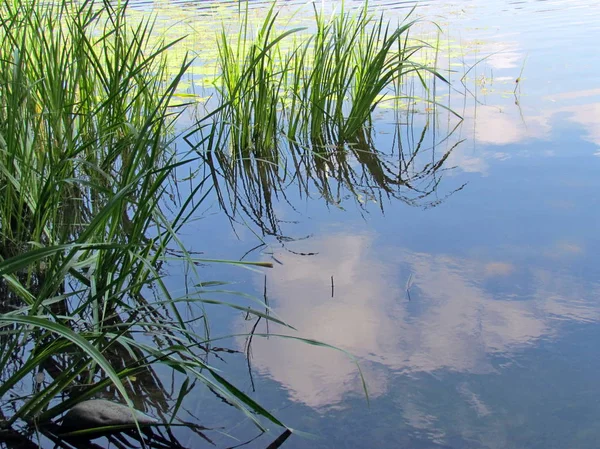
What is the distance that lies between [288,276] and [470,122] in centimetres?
173

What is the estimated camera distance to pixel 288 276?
186 cm

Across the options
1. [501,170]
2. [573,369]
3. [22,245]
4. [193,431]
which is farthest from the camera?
[501,170]

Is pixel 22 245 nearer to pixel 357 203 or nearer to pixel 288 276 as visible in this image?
pixel 288 276

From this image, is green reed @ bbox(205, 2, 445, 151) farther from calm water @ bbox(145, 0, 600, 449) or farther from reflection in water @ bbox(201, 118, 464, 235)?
calm water @ bbox(145, 0, 600, 449)

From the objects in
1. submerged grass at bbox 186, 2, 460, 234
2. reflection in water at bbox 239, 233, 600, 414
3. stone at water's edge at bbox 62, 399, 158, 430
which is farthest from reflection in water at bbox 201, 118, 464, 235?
stone at water's edge at bbox 62, 399, 158, 430

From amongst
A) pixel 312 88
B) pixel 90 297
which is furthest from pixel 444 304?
pixel 312 88

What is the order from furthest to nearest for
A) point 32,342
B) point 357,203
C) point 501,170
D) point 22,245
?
point 501,170 < point 357,203 < point 22,245 < point 32,342

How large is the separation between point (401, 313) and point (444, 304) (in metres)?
0.12

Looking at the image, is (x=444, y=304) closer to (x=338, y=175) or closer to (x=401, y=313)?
(x=401, y=313)

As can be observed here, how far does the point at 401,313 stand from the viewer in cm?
165

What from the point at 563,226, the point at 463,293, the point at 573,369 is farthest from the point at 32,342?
the point at 563,226

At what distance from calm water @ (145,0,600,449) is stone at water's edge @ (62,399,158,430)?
0.11 metres

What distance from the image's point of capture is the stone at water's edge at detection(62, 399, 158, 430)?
4.02ft

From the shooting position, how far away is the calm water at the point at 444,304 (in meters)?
1.28
